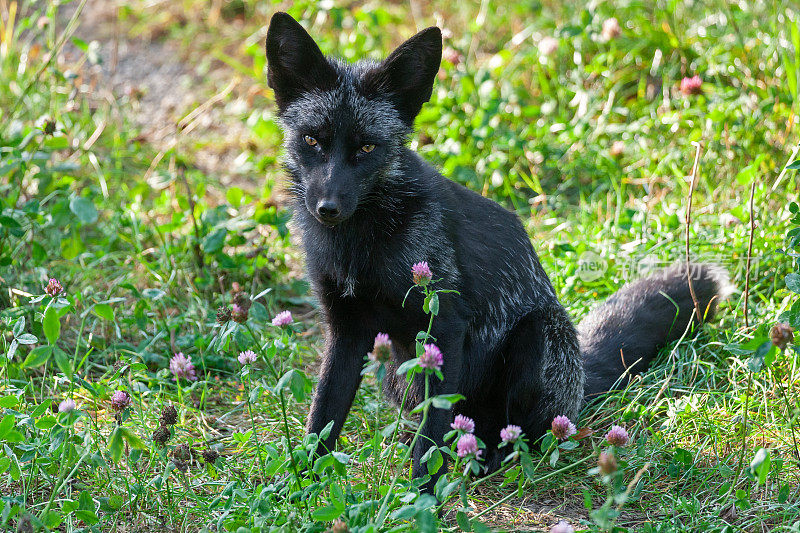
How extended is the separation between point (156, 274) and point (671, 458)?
2958 mm

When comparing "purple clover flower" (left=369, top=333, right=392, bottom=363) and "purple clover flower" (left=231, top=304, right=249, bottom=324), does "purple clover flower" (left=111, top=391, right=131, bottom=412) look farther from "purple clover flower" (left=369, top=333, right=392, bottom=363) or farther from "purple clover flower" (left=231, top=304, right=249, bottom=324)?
"purple clover flower" (left=369, top=333, right=392, bottom=363)

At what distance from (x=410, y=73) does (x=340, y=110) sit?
0.40 metres

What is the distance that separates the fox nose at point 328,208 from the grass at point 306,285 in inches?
18.8

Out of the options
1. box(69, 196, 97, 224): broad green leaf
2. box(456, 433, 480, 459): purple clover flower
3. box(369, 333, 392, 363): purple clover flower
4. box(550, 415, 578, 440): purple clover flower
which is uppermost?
box(69, 196, 97, 224): broad green leaf

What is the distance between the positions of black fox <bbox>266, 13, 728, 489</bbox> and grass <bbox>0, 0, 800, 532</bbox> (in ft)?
0.80

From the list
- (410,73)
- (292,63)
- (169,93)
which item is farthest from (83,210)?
(169,93)

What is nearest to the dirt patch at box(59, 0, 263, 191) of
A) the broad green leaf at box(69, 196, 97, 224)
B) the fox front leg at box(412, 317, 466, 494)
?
the broad green leaf at box(69, 196, 97, 224)

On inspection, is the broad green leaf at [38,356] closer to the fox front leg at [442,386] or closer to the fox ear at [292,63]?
the fox front leg at [442,386]

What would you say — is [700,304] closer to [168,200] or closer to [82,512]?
[82,512]

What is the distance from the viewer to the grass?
2.73 meters

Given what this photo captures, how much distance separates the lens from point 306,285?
14.7 feet

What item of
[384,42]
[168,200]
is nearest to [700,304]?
[168,200]

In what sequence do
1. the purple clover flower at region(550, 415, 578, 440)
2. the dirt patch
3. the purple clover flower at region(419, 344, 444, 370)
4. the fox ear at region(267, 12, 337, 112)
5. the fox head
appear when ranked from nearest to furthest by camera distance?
the purple clover flower at region(419, 344, 444, 370), the purple clover flower at region(550, 415, 578, 440), the fox head, the fox ear at region(267, 12, 337, 112), the dirt patch

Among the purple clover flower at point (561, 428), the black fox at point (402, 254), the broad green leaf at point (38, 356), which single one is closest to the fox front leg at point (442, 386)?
the black fox at point (402, 254)
